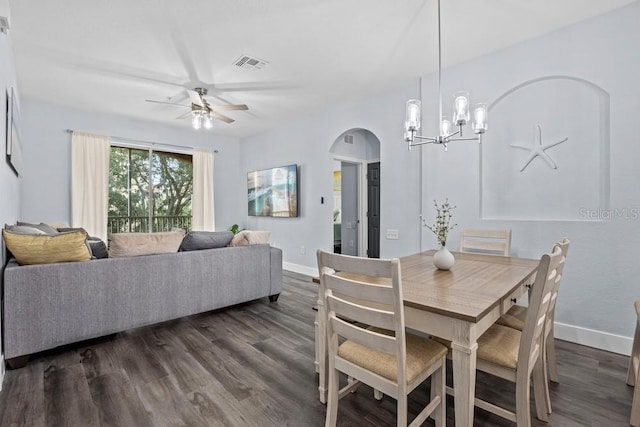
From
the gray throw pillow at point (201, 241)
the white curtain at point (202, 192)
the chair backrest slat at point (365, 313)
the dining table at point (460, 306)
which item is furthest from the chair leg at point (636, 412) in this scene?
the white curtain at point (202, 192)

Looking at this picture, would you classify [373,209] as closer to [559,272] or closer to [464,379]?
[559,272]

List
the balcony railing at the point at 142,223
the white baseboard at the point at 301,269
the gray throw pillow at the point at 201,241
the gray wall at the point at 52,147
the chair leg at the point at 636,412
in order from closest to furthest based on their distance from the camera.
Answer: the chair leg at the point at 636,412 < the gray throw pillow at the point at 201,241 < the gray wall at the point at 52,147 < the white baseboard at the point at 301,269 < the balcony railing at the point at 142,223

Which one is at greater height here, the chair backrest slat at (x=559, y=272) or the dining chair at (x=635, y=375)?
the chair backrest slat at (x=559, y=272)

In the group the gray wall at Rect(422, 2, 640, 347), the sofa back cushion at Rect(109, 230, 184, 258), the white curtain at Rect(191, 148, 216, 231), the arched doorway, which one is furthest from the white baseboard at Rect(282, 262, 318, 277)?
the gray wall at Rect(422, 2, 640, 347)

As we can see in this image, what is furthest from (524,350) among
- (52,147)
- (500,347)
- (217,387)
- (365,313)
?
(52,147)

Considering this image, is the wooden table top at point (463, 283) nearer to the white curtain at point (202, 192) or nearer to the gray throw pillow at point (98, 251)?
the gray throw pillow at point (98, 251)

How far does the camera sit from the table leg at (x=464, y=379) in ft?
3.84

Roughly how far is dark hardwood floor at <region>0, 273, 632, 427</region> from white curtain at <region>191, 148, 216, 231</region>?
3477 millimetres

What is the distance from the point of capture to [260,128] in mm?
5840

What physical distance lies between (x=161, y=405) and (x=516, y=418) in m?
1.86

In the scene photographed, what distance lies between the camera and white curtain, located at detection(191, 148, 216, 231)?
5.96 m

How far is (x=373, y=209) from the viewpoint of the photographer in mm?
5734

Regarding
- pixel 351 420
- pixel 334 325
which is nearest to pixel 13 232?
pixel 334 325

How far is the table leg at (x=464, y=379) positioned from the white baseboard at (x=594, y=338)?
207 cm
